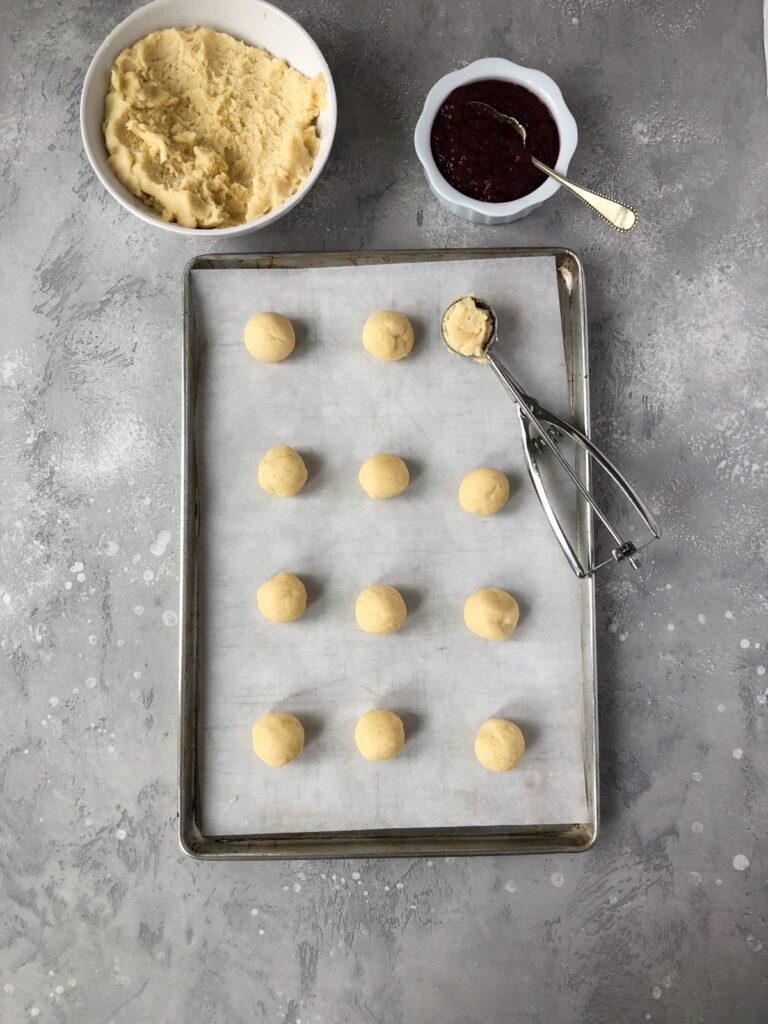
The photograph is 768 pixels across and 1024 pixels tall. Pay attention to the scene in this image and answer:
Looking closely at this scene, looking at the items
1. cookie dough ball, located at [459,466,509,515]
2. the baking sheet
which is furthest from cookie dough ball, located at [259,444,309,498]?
cookie dough ball, located at [459,466,509,515]

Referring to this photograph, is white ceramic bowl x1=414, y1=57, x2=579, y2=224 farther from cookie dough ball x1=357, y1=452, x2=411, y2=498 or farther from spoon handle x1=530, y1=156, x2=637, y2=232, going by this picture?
cookie dough ball x1=357, y1=452, x2=411, y2=498

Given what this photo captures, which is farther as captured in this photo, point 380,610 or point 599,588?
point 599,588

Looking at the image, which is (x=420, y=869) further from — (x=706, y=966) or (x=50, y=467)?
(x=50, y=467)

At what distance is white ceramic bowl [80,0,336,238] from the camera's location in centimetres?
129

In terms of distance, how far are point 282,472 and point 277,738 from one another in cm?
45

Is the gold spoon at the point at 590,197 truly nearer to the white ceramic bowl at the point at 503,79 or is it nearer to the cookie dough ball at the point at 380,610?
the white ceramic bowl at the point at 503,79

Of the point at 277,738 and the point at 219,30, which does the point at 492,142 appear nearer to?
the point at 219,30

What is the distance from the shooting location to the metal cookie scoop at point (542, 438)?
130 cm

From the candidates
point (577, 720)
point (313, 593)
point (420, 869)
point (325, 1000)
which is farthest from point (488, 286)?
point (325, 1000)

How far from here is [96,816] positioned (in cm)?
141

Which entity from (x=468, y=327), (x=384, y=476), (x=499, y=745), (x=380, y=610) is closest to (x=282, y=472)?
(x=384, y=476)

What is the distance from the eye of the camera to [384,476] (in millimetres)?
1333

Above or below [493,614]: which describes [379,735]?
below

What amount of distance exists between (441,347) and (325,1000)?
46.7 inches
